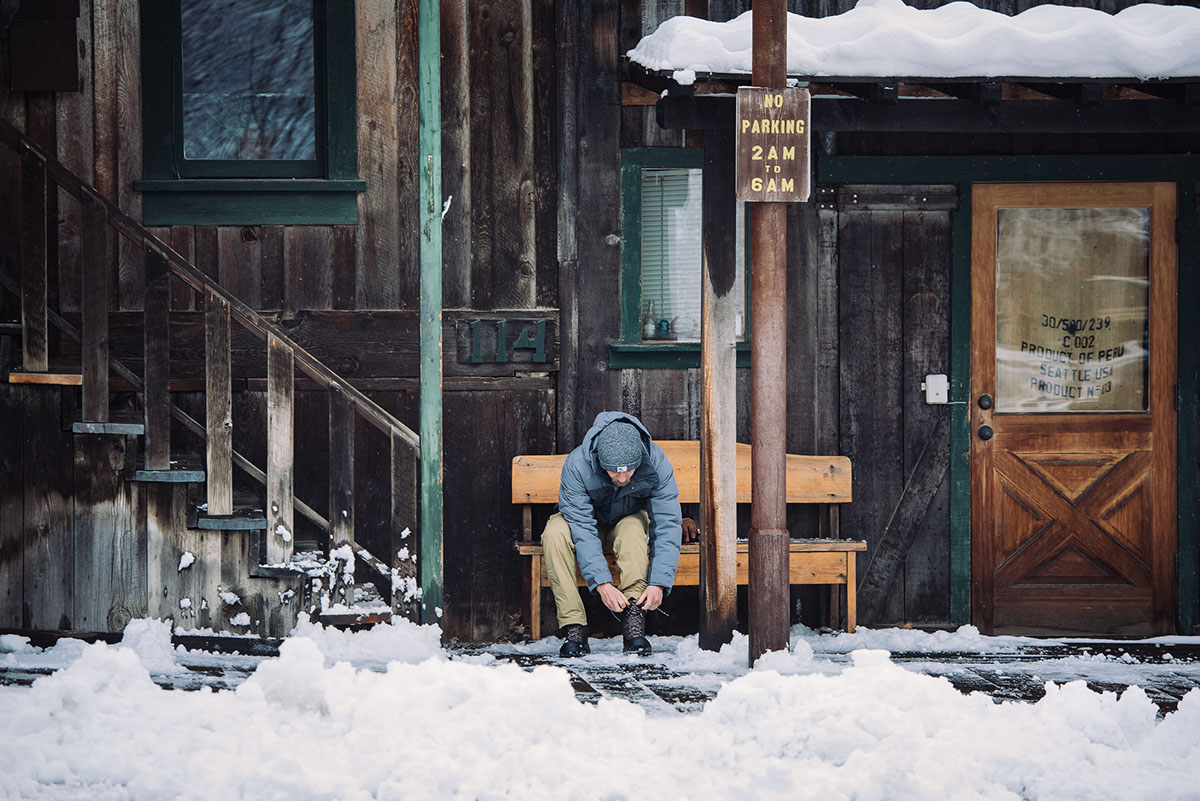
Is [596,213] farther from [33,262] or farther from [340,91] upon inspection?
[33,262]

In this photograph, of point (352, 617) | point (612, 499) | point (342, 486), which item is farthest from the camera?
point (612, 499)

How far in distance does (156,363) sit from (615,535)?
2433mm

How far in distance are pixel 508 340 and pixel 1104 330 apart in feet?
11.4

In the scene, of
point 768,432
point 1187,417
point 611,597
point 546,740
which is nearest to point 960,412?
point 1187,417

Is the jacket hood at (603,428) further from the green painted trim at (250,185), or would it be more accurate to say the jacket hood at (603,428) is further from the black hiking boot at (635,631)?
the green painted trim at (250,185)

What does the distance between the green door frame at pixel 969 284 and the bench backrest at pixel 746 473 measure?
772 millimetres

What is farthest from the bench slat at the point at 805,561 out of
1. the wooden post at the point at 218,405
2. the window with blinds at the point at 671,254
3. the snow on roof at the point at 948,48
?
the snow on roof at the point at 948,48

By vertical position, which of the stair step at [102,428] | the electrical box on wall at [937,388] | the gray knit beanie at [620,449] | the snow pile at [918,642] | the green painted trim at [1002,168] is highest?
the green painted trim at [1002,168]

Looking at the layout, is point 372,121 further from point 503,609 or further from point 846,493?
point 846,493

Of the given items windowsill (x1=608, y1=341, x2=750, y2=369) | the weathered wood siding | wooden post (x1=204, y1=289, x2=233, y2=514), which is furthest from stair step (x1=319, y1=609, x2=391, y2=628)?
windowsill (x1=608, y1=341, x2=750, y2=369)

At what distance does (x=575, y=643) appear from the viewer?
6.60 metres

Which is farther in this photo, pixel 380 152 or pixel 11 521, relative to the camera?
pixel 380 152

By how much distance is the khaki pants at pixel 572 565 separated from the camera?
22.0ft

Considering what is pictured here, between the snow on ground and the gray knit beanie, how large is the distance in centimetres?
163
